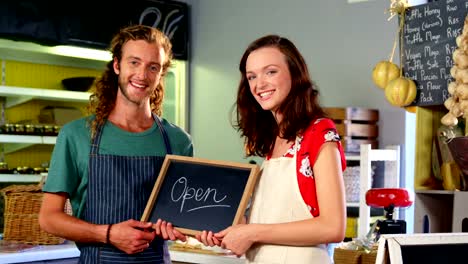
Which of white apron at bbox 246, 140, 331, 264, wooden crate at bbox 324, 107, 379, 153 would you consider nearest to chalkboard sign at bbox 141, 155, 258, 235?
white apron at bbox 246, 140, 331, 264

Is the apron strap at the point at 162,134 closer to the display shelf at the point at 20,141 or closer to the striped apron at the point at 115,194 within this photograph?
the striped apron at the point at 115,194

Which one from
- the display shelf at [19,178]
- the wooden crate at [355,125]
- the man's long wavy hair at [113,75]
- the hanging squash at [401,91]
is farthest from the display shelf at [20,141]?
the man's long wavy hair at [113,75]

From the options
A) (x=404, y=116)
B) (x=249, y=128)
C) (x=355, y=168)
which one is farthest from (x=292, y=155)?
(x=404, y=116)

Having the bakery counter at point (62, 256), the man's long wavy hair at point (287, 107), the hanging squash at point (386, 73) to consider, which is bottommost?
the bakery counter at point (62, 256)

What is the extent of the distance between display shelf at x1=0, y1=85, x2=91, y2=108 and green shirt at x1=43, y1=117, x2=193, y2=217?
357 centimetres

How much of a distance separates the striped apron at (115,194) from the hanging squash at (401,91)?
154cm

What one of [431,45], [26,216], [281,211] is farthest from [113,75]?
[431,45]

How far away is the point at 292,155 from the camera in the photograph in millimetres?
2182

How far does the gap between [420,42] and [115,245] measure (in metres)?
2.00

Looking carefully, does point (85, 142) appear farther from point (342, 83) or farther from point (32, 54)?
point (32, 54)

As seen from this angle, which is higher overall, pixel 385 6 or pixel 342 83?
pixel 385 6

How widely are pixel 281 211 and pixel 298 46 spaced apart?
441 cm

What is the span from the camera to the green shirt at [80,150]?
2439 millimetres

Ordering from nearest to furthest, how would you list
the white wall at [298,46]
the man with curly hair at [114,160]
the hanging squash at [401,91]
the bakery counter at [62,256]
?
1. the man with curly hair at [114,160]
2. the bakery counter at [62,256]
3. the hanging squash at [401,91]
4. the white wall at [298,46]
